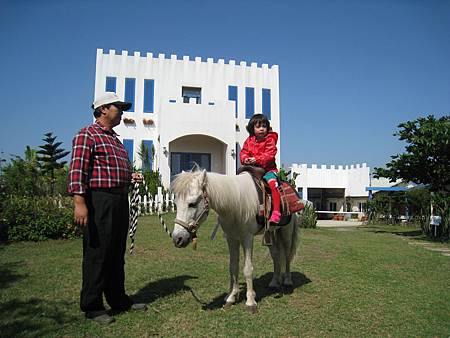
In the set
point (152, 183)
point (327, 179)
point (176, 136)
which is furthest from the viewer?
point (327, 179)

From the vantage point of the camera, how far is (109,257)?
326 centimetres

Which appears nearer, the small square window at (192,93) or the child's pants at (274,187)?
the child's pants at (274,187)

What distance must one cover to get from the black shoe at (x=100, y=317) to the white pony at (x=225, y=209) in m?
1.04

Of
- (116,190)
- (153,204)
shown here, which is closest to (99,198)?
(116,190)

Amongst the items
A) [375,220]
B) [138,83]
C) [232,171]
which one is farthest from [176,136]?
[375,220]

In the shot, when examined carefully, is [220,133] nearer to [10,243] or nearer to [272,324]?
[10,243]

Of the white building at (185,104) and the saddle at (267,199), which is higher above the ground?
the white building at (185,104)

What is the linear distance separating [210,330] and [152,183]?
1387 cm

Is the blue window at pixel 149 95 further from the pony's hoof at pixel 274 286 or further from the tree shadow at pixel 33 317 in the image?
the tree shadow at pixel 33 317

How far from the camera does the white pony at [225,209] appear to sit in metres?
3.06

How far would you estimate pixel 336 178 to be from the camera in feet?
105

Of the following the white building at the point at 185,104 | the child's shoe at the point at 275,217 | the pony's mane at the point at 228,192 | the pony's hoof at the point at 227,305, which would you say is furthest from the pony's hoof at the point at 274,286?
the white building at the point at 185,104

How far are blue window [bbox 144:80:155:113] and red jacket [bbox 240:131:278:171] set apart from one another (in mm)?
18392

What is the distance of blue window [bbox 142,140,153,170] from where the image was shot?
20.9 m
